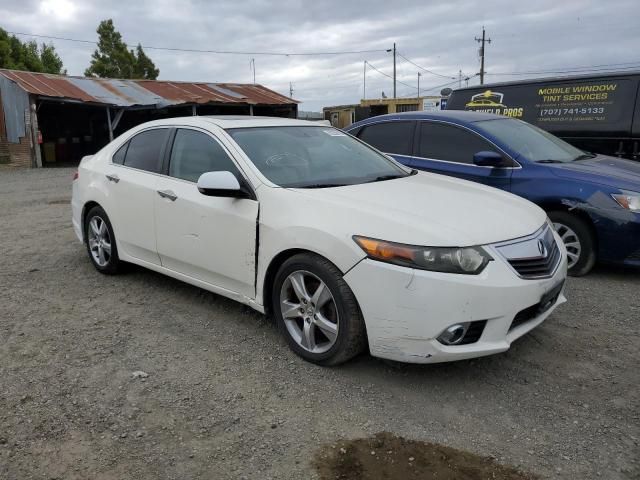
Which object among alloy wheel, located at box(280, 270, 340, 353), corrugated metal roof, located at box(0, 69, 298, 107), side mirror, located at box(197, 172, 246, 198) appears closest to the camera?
alloy wheel, located at box(280, 270, 340, 353)

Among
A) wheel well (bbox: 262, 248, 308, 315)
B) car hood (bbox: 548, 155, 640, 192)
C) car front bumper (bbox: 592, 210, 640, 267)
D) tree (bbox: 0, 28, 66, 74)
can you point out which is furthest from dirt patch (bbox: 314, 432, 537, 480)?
tree (bbox: 0, 28, 66, 74)

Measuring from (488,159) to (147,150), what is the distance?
3216mm

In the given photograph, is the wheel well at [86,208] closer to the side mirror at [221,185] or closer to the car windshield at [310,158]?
the car windshield at [310,158]

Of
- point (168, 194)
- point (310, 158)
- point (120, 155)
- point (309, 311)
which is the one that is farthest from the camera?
point (120, 155)

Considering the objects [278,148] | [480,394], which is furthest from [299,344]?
[278,148]

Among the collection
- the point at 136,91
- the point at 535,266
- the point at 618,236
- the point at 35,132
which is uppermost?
the point at 136,91

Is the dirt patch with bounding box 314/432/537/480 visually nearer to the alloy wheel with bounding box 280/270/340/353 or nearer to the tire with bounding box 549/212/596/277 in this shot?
the alloy wheel with bounding box 280/270/340/353

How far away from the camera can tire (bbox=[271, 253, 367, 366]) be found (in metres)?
3.10

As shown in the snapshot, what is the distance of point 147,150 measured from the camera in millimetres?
4688

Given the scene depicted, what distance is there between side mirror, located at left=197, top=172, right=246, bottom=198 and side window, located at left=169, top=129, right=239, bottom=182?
0.74 feet

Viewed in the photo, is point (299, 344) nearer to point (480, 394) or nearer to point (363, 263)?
point (363, 263)

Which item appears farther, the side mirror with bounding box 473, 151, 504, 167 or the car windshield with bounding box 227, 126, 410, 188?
the side mirror with bounding box 473, 151, 504, 167

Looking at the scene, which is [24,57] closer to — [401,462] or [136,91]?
[136,91]

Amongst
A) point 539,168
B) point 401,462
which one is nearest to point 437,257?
point 401,462
